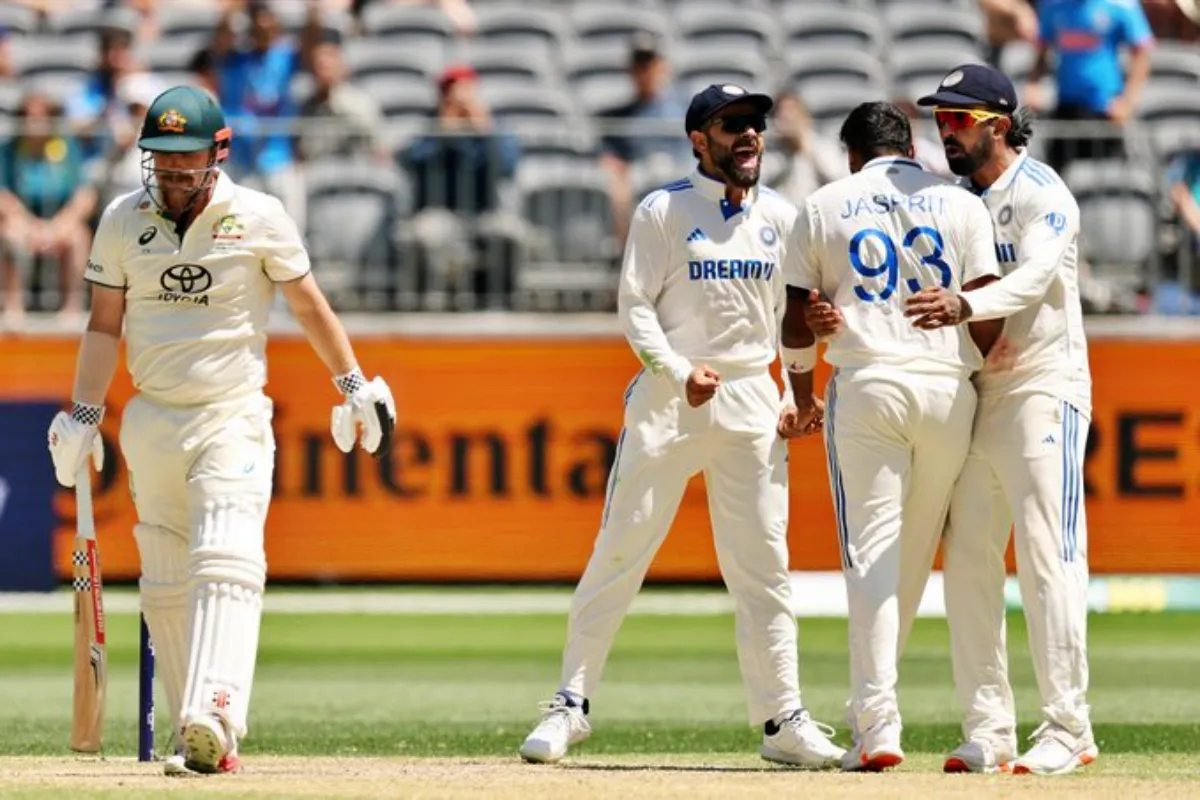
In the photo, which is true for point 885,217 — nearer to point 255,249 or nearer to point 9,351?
point 255,249

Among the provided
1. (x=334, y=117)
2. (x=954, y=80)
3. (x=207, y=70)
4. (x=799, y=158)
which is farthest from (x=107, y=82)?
(x=954, y=80)

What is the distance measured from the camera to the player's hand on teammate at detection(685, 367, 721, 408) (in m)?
8.80

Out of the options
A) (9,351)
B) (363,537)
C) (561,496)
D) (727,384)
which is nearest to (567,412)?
(561,496)

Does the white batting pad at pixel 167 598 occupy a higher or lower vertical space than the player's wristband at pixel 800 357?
lower

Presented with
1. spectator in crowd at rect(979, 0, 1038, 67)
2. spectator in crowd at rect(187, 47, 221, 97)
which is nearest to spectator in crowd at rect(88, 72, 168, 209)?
spectator in crowd at rect(187, 47, 221, 97)

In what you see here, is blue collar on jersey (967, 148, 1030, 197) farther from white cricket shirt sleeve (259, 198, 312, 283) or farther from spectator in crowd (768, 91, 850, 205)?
spectator in crowd (768, 91, 850, 205)

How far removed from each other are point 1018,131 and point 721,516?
177cm

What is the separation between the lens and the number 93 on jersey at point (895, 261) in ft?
28.6

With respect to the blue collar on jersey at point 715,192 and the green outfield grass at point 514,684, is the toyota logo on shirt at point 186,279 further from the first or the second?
the green outfield grass at point 514,684

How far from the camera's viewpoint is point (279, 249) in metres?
8.67

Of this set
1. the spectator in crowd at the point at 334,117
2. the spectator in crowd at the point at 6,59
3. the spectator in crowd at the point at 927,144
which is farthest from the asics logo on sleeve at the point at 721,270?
the spectator in crowd at the point at 6,59

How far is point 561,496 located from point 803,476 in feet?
5.36

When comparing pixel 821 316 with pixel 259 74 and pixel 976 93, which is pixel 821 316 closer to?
pixel 976 93

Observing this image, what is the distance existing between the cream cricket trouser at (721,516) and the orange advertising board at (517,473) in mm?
7310
